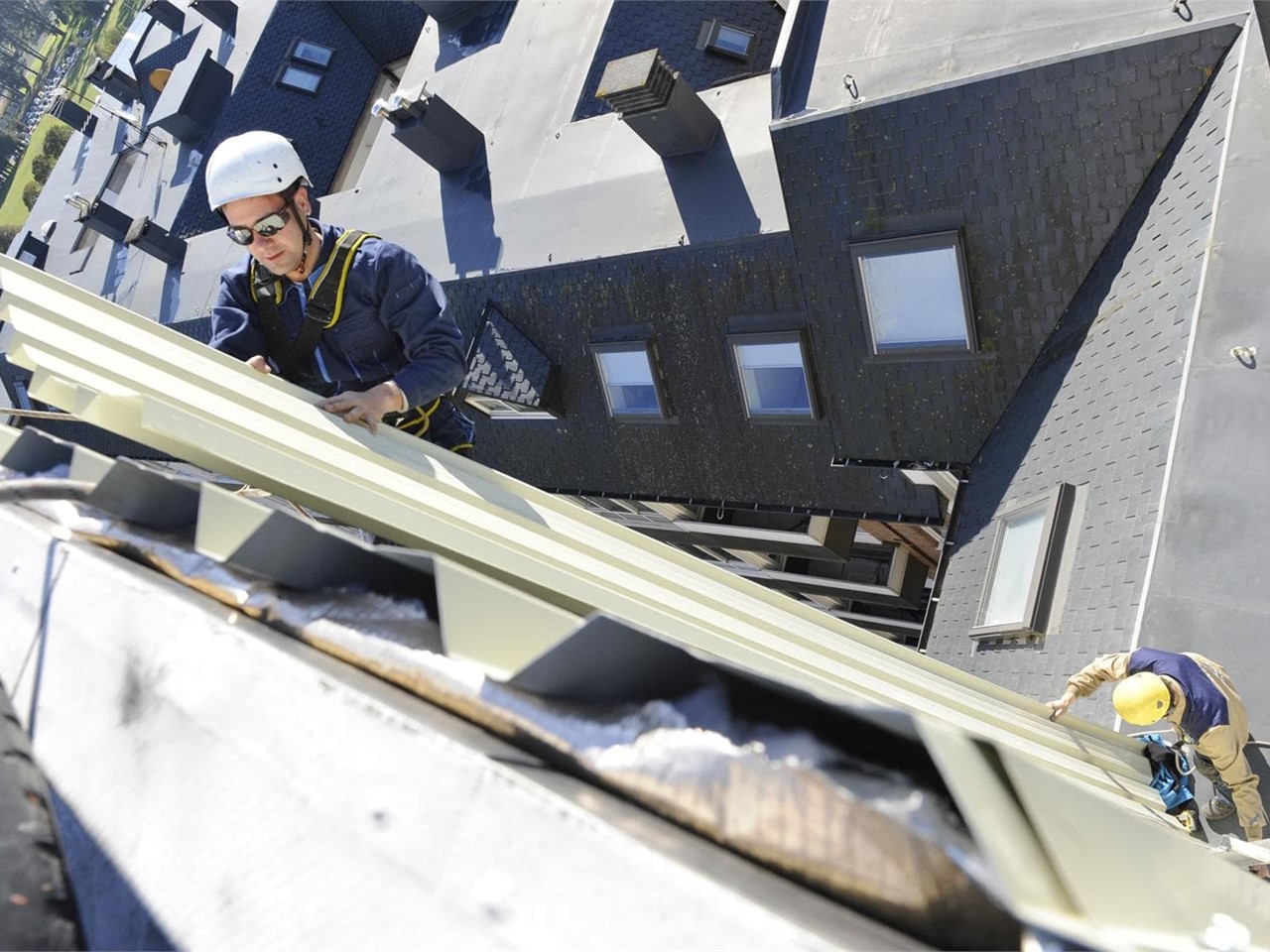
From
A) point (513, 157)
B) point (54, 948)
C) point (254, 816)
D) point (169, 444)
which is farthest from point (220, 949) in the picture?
point (513, 157)

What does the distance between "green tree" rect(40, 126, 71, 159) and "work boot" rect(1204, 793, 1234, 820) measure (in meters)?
67.1

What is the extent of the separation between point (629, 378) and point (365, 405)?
737 centimetres

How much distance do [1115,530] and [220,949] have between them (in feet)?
21.4

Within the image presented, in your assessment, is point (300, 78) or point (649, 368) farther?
point (300, 78)

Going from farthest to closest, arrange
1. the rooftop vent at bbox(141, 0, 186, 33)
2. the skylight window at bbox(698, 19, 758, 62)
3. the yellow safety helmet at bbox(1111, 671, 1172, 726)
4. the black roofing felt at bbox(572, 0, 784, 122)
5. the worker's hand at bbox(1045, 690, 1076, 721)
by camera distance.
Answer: the rooftop vent at bbox(141, 0, 186, 33)
the skylight window at bbox(698, 19, 758, 62)
the black roofing felt at bbox(572, 0, 784, 122)
the worker's hand at bbox(1045, 690, 1076, 721)
the yellow safety helmet at bbox(1111, 671, 1172, 726)

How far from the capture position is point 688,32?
12.6 meters

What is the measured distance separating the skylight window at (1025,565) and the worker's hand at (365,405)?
213 inches

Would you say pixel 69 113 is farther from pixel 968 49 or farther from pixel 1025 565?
pixel 1025 565

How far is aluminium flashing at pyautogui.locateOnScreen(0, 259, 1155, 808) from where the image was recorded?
245 cm

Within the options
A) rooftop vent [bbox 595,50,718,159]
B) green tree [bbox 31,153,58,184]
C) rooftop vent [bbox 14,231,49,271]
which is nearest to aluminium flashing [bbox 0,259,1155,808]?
rooftop vent [bbox 595,50,718,159]

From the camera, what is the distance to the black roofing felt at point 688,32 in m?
11.9

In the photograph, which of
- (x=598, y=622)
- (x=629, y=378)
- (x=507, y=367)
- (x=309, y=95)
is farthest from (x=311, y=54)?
(x=598, y=622)

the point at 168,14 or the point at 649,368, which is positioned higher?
the point at 168,14

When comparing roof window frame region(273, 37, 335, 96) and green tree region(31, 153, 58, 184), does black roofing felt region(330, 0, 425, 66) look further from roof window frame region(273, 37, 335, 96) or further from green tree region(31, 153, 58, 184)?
green tree region(31, 153, 58, 184)
